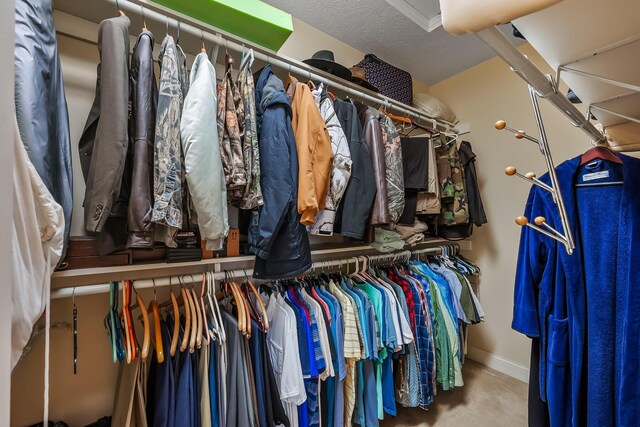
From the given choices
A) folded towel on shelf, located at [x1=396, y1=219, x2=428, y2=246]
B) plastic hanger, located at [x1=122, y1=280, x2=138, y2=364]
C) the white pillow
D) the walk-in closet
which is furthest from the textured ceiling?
plastic hanger, located at [x1=122, y1=280, x2=138, y2=364]

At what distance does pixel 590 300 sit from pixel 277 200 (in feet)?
3.49

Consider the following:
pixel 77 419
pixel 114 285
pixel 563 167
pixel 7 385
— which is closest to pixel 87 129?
pixel 114 285

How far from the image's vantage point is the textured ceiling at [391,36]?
68.2 inches

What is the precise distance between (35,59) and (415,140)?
1772mm

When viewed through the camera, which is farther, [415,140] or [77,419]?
[415,140]

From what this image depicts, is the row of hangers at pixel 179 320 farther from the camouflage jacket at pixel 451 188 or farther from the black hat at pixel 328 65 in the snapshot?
the camouflage jacket at pixel 451 188

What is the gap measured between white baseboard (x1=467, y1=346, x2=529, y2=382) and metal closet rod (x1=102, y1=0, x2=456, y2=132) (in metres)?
2.03

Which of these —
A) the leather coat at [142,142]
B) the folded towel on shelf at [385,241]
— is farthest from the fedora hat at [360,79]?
the leather coat at [142,142]

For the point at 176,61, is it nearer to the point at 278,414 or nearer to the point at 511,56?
the point at 511,56

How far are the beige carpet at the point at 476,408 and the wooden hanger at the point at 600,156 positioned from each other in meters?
1.64

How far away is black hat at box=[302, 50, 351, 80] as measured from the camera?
155cm

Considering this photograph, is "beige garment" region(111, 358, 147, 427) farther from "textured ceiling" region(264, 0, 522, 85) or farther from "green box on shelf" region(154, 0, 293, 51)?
"textured ceiling" region(264, 0, 522, 85)

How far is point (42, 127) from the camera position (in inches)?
28.7

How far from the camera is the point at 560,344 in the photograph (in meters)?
0.85
